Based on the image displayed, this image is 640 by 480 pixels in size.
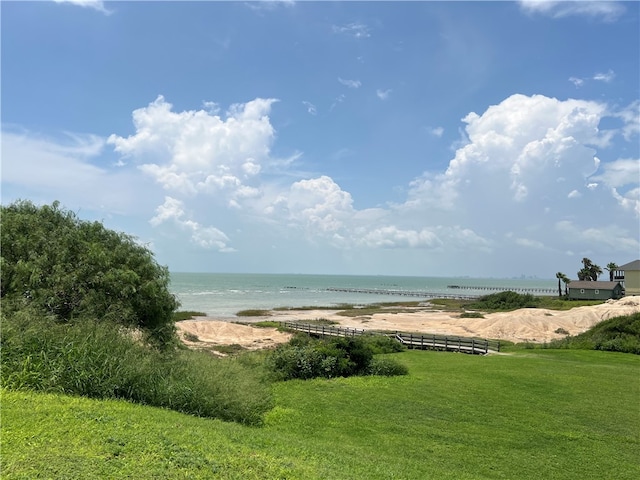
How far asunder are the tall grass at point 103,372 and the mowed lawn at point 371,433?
2.64 feet

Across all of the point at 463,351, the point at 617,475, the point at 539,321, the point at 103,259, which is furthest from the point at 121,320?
the point at 539,321

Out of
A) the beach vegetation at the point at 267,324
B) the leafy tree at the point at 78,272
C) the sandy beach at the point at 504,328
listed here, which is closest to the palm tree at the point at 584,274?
the sandy beach at the point at 504,328

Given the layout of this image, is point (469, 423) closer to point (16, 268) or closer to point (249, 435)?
point (249, 435)

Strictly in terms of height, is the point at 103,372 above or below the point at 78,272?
below

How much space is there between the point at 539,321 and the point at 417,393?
35411mm

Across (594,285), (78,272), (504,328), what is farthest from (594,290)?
(78,272)

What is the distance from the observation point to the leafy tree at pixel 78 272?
1494cm

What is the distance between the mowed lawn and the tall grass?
0.80 meters

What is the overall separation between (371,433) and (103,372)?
653cm

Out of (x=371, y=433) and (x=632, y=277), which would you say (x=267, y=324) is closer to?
(x=371, y=433)

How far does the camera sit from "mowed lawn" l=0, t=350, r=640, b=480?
627 centimetres

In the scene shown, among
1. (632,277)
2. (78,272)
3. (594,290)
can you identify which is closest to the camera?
(78,272)

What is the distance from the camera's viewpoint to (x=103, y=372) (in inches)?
379

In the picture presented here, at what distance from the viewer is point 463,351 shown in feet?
104
